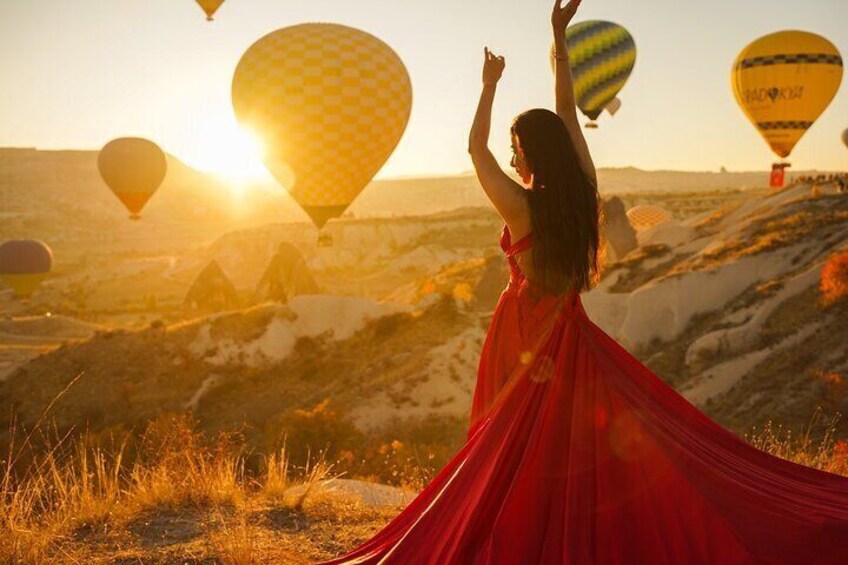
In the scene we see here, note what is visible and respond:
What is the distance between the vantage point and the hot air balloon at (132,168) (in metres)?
34.2

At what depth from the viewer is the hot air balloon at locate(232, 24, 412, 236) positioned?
17.3 m

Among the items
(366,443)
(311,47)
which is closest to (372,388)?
(366,443)

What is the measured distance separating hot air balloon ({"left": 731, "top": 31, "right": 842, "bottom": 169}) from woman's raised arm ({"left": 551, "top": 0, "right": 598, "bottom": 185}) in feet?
94.0

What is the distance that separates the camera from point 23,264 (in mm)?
49344

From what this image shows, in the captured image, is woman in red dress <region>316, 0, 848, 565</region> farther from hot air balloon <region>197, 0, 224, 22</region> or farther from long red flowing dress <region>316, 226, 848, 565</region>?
hot air balloon <region>197, 0, 224, 22</region>

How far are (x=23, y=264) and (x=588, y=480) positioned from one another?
53803mm

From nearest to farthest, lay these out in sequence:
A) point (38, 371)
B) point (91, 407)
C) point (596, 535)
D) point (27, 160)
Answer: point (596, 535)
point (91, 407)
point (38, 371)
point (27, 160)

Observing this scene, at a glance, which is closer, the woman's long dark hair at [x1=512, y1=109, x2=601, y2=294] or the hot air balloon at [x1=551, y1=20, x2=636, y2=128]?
the woman's long dark hair at [x1=512, y1=109, x2=601, y2=294]

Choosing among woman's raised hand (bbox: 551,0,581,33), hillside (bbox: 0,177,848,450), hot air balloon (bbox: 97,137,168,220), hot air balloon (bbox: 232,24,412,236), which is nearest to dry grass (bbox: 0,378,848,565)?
woman's raised hand (bbox: 551,0,581,33)

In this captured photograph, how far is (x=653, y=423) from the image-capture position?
10.5 ft

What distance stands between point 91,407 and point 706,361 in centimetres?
2214

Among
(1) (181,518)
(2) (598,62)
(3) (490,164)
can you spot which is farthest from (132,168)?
(3) (490,164)

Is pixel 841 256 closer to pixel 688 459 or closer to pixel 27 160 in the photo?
pixel 688 459

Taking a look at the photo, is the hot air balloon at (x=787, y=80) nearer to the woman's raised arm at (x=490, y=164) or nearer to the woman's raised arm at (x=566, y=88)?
the woman's raised arm at (x=566, y=88)
